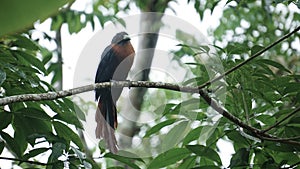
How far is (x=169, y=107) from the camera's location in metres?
1.24

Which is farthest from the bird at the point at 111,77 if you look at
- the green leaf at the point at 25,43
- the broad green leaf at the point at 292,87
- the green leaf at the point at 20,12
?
the green leaf at the point at 20,12

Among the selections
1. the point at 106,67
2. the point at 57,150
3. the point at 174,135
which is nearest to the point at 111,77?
the point at 106,67

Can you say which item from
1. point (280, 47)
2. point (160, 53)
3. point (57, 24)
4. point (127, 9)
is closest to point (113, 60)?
point (160, 53)

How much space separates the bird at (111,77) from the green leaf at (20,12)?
1172 millimetres

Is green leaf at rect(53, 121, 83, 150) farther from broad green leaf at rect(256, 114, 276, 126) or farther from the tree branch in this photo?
broad green leaf at rect(256, 114, 276, 126)

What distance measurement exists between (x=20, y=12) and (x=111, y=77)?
1558 mm

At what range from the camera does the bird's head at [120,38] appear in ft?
5.05

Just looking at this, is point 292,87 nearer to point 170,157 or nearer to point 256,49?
point 256,49

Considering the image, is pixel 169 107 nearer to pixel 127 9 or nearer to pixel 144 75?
pixel 144 75

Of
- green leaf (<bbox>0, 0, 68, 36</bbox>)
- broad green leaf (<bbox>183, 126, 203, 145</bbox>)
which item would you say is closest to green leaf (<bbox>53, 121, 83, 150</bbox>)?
broad green leaf (<bbox>183, 126, 203, 145</bbox>)

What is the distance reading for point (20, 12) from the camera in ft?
0.25

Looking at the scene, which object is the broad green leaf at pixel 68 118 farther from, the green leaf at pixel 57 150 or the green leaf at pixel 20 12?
the green leaf at pixel 20 12

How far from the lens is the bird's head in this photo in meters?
1.54

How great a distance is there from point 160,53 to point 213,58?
14.9 inches
